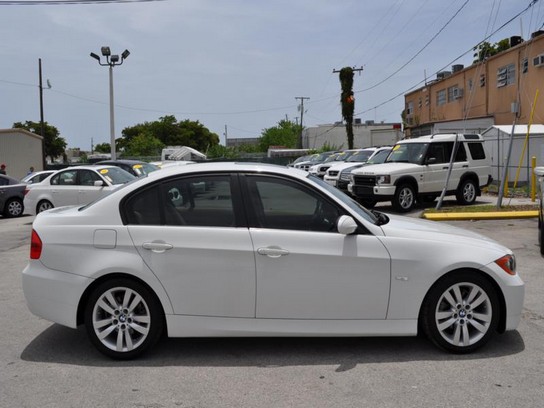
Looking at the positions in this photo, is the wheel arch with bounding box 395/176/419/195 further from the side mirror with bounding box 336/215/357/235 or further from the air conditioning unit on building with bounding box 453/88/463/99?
the air conditioning unit on building with bounding box 453/88/463/99

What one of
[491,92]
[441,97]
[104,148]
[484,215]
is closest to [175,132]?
[104,148]

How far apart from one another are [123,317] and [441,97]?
39931mm

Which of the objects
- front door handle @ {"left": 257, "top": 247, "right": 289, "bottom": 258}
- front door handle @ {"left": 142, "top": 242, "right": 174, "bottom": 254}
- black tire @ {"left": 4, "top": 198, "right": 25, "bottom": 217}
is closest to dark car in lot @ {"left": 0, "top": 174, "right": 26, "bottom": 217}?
black tire @ {"left": 4, "top": 198, "right": 25, "bottom": 217}

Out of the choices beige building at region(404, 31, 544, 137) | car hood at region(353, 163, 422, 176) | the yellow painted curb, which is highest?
beige building at region(404, 31, 544, 137)

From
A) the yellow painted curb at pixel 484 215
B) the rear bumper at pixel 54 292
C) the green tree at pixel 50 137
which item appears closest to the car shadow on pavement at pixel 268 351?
the rear bumper at pixel 54 292

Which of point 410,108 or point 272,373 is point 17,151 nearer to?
point 410,108

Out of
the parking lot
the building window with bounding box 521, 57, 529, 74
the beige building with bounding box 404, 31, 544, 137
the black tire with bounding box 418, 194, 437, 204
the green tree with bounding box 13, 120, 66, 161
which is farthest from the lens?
the green tree with bounding box 13, 120, 66, 161

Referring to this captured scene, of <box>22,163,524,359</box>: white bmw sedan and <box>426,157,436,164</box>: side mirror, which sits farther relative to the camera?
<box>426,157,436,164</box>: side mirror

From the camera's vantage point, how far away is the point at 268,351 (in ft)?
16.1

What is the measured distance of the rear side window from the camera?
16.3 metres

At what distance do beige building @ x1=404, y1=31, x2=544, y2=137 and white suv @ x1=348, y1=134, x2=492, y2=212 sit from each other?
4626 mm

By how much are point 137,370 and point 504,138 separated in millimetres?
19993

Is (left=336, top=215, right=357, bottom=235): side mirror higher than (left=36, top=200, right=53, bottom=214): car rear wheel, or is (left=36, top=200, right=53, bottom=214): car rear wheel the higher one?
(left=336, top=215, right=357, bottom=235): side mirror

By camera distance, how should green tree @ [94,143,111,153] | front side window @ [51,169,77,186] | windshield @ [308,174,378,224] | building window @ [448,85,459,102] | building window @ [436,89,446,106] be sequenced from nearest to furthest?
windshield @ [308,174,378,224], front side window @ [51,169,77,186], building window @ [448,85,459,102], building window @ [436,89,446,106], green tree @ [94,143,111,153]
